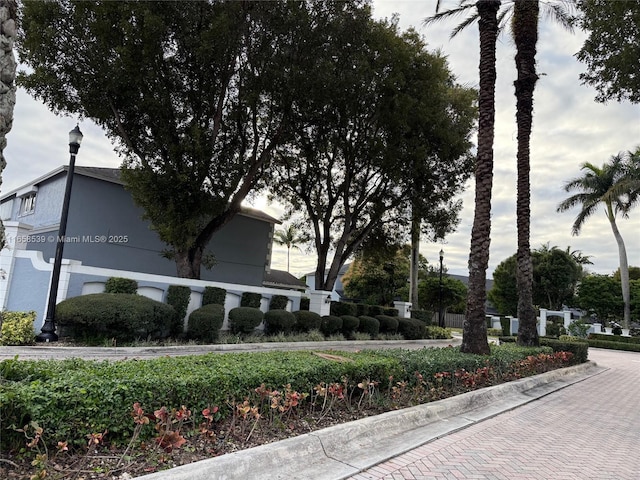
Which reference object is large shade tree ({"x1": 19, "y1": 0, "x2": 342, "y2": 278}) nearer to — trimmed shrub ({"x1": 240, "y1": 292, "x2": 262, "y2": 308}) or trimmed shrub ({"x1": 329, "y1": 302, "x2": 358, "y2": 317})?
trimmed shrub ({"x1": 240, "y1": 292, "x2": 262, "y2": 308})

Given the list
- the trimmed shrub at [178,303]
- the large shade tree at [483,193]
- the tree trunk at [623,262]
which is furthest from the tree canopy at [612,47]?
the tree trunk at [623,262]

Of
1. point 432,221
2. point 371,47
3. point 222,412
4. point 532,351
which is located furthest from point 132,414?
point 432,221

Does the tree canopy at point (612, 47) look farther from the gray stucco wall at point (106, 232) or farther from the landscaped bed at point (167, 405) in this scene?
the gray stucco wall at point (106, 232)

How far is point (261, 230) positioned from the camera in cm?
2570

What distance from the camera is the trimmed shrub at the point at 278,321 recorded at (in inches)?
623

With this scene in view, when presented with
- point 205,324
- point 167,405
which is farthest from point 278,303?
point 167,405

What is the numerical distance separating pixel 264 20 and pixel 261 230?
13172mm

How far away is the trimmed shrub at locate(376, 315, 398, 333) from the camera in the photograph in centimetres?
2111

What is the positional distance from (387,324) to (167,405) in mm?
18065

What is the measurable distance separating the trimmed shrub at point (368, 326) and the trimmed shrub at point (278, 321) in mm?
4690

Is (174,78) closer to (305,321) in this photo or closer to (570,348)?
(305,321)

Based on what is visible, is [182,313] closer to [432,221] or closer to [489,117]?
[489,117]

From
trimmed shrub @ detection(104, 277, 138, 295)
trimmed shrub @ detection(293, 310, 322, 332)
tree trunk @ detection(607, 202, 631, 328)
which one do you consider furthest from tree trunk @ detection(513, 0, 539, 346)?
tree trunk @ detection(607, 202, 631, 328)

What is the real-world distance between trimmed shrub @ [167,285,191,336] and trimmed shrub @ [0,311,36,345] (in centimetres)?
367
